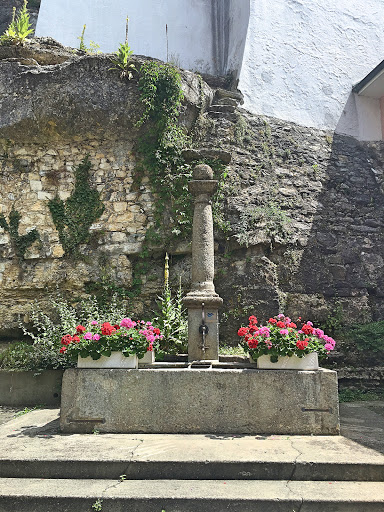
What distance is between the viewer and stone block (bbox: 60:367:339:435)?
165 inches

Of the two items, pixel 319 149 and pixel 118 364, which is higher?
pixel 319 149

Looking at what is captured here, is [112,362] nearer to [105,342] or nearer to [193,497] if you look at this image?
[105,342]

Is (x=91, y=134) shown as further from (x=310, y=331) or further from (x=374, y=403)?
(x=374, y=403)

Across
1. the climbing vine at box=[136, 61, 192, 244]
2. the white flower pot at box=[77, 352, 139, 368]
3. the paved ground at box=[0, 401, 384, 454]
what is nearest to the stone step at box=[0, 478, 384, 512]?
the paved ground at box=[0, 401, 384, 454]

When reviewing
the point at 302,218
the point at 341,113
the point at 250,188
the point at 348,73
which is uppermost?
the point at 348,73

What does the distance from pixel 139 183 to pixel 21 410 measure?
453cm

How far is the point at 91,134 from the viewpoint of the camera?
327 inches

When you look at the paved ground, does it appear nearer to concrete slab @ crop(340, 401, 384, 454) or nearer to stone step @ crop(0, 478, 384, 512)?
concrete slab @ crop(340, 401, 384, 454)

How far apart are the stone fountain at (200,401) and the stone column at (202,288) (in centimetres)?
94

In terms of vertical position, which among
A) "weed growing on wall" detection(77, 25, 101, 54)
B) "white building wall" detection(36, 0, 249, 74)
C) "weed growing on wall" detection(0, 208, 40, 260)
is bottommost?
"weed growing on wall" detection(0, 208, 40, 260)

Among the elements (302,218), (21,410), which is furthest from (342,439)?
(302,218)

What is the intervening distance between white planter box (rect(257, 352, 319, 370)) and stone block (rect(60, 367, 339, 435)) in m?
0.10

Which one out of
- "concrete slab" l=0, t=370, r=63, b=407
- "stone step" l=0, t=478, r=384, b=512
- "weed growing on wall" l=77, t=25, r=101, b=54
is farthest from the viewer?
"weed growing on wall" l=77, t=25, r=101, b=54

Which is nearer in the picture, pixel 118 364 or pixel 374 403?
pixel 118 364
